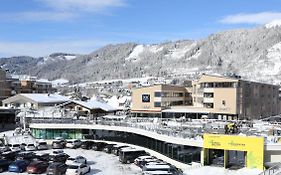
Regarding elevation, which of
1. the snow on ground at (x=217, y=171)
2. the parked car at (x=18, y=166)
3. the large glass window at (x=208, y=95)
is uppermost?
the large glass window at (x=208, y=95)

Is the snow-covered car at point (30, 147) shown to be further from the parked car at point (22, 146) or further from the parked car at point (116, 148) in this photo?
the parked car at point (116, 148)

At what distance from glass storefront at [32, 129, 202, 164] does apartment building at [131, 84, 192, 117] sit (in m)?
17.5

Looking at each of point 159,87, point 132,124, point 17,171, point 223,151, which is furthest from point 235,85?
point 17,171

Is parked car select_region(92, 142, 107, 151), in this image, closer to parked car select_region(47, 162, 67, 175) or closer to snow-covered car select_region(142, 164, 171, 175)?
parked car select_region(47, 162, 67, 175)

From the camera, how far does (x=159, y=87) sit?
63781 millimetres

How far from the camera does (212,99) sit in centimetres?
5894

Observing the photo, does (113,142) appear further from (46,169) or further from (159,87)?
(159,87)

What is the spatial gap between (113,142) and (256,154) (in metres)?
22.1

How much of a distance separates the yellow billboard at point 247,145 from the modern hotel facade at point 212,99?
1118 inches

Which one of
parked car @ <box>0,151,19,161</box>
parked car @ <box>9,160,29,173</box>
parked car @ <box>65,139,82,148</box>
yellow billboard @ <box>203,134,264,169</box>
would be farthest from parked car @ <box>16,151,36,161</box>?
yellow billboard @ <box>203,134,264,169</box>

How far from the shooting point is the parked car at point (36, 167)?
3406cm

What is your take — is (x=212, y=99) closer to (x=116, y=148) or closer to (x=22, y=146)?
(x=116, y=148)

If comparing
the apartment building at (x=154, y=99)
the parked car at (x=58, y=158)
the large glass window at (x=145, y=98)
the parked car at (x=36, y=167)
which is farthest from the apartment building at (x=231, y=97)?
the parked car at (x=36, y=167)

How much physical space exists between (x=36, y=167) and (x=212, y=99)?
31.8 metres
